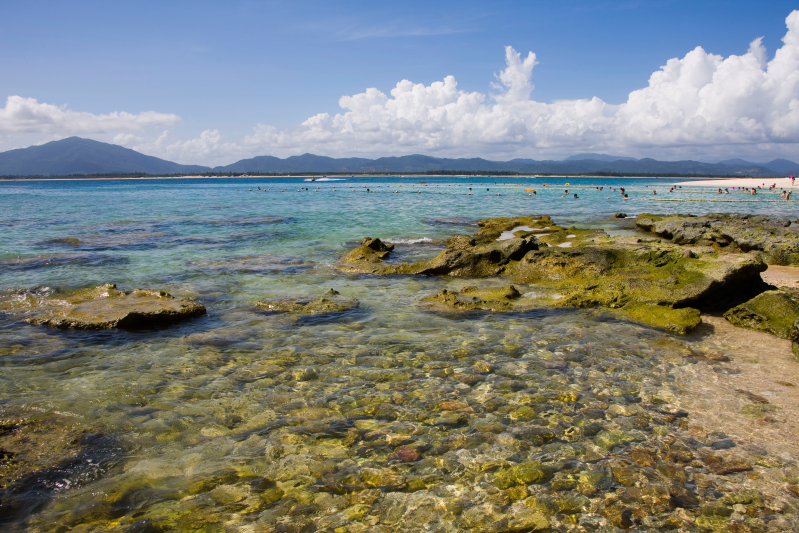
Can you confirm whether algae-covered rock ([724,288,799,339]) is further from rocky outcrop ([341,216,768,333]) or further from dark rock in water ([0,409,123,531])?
dark rock in water ([0,409,123,531])

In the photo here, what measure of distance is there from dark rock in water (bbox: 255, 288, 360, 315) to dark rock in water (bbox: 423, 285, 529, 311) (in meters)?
2.22

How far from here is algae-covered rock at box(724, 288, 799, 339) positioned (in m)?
8.82

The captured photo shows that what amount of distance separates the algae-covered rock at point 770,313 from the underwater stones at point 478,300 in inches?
188

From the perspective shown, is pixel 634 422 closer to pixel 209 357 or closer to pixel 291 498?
pixel 291 498

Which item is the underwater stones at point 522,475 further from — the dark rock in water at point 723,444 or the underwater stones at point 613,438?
the dark rock in water at point 723,444

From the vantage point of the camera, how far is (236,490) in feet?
14.7

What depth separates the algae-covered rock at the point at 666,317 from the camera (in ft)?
29.7

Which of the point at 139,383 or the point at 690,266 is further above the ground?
the point at 690,266

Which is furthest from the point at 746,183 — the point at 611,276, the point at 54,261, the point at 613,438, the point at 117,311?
the point at 54,261

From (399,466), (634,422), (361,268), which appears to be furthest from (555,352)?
(361,268)

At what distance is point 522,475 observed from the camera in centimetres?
469

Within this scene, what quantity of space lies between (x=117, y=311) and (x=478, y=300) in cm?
877

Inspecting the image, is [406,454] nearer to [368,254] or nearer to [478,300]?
[478,300]

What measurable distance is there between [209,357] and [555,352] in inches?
258
